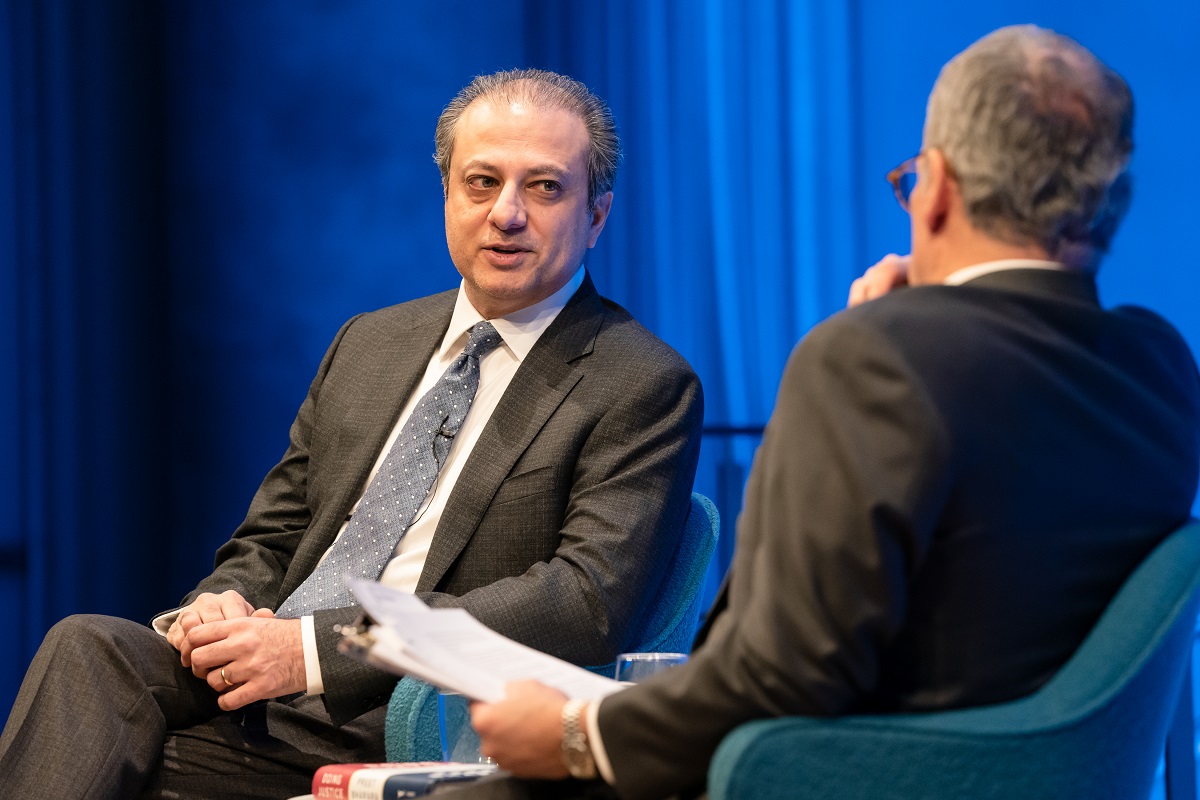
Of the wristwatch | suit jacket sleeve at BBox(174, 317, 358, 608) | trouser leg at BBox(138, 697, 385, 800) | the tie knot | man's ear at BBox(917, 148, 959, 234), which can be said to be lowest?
trouser leg at BBox(138, 697, 385, 800)

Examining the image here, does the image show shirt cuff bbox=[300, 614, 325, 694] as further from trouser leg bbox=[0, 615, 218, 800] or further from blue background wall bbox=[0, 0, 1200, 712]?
blue background wall bbox=[0, 0, 1200, 712]

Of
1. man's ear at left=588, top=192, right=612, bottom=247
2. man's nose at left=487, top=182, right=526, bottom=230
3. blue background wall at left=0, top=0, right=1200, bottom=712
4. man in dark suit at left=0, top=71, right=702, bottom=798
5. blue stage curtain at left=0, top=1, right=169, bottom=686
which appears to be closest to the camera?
man in dark suit at left=0, top=71, right=702, bottom=798

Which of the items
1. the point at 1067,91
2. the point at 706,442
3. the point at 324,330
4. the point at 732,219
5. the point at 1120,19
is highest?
the point at 1120,19

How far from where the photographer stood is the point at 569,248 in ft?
8.36

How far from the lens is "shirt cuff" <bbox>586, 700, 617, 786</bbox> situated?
1.29 meters

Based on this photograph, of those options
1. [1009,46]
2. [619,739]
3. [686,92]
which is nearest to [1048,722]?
[619,739]

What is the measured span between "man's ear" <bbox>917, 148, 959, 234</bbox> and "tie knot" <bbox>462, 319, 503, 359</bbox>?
1.28 meters

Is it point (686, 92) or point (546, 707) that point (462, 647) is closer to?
point (546, 707)

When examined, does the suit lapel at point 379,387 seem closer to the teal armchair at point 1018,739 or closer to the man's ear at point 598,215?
the man's ear at point 598,215

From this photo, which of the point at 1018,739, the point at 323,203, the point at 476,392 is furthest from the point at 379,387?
the point at 323,203

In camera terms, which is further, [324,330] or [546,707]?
[324,330]

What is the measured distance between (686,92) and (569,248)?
1.71m

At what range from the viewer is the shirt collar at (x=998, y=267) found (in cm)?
134

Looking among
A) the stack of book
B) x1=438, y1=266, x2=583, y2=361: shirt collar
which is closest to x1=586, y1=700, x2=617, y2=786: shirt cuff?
the stack of book
